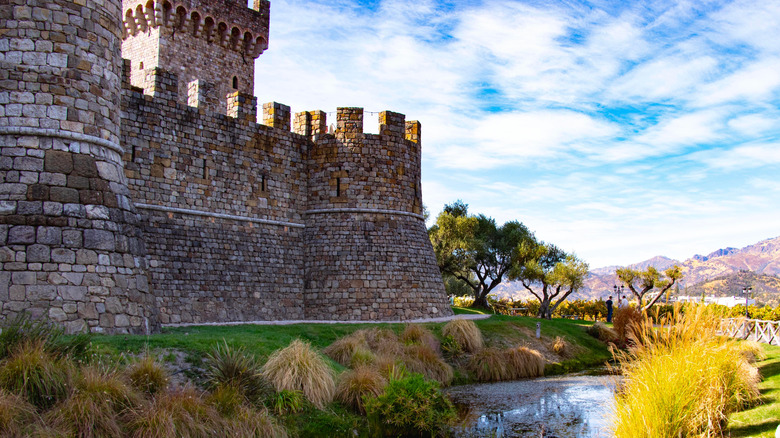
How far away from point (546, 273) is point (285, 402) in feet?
74.0

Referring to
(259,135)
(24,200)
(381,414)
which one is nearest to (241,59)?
(259,135)

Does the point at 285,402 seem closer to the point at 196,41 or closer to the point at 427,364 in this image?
the point at 427,364

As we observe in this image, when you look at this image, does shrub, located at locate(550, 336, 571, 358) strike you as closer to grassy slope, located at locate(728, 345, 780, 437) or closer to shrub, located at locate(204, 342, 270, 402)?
grassy slope, located at locate(728, 345, 780, 437)

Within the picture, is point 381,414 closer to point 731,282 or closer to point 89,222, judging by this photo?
point 89,222

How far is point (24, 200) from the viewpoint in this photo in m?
9.43

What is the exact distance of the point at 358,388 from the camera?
10141 millimetres

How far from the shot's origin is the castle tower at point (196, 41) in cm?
2086

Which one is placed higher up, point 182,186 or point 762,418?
point 182,186

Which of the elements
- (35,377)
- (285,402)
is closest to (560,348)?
(285,402)

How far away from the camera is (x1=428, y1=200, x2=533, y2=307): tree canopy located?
94.9 ft

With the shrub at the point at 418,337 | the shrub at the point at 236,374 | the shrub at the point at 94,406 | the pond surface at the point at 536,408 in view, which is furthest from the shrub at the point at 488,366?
the shrub at the point at 94,406

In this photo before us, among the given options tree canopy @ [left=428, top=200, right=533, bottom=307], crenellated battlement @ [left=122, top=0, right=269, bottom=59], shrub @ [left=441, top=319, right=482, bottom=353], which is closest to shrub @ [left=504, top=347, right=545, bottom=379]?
shrub @ [left=441, top=319, right=482, bottom=353]

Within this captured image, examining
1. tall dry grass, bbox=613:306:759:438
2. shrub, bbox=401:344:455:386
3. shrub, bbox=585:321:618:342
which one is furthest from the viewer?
shrub, bbox=585:321:618:342

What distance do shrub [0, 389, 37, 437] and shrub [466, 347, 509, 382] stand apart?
10093 mm
